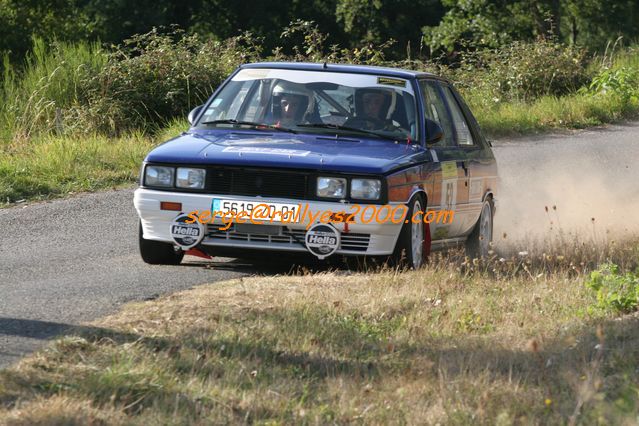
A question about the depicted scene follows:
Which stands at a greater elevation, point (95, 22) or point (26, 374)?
point (26, 374)

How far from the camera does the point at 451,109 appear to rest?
33.9ft

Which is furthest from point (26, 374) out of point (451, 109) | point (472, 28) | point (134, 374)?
point (472, 28)

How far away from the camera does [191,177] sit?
8.55 meters

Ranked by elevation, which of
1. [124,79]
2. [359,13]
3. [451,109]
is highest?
[451,109]

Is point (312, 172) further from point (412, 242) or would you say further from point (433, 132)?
point (433, 132)

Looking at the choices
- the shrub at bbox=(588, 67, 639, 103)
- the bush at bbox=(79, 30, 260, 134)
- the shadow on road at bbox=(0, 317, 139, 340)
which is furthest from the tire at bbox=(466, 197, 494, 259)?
the shrub at bbox=(588, 67, 639, 103)

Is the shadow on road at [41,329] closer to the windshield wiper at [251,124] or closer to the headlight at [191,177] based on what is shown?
the headlight at [191,177]

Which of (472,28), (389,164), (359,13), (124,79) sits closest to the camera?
(389,164)

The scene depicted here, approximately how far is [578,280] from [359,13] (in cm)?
4267

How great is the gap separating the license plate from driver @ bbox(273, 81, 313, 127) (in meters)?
1.12

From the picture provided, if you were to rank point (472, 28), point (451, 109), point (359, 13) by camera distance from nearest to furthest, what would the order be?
point (451, 109) → point (472, 28) → point (359, 13)

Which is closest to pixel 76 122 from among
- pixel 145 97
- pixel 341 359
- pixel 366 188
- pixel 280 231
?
pixel 145 97

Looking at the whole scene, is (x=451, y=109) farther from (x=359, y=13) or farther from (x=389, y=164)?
(x=359, y=13)

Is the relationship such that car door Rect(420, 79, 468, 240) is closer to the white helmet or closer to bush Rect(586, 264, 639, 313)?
the white helmet
